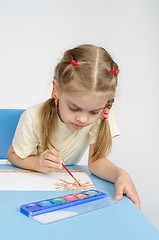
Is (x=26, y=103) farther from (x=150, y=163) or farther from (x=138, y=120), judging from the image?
(x=150, y=163)

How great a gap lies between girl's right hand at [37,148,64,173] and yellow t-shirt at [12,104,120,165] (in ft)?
0.42

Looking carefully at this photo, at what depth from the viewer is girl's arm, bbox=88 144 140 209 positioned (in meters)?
0.78

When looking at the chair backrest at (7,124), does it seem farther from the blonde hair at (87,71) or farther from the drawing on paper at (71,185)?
the drawing on paper at (71,185)

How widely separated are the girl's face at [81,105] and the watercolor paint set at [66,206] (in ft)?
0.77

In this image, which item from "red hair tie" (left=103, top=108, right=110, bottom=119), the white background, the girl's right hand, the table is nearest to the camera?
the table

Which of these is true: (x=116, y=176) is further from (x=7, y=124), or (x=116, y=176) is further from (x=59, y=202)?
(x=7, y=124)

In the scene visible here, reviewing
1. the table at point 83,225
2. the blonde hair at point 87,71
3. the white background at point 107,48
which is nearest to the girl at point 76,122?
the blonde hair at point 87,71

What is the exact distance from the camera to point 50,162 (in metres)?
0.93

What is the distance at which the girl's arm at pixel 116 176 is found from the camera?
30.7 inches

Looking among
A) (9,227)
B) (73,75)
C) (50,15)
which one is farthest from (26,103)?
(9,227)

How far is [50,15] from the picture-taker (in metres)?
2.23

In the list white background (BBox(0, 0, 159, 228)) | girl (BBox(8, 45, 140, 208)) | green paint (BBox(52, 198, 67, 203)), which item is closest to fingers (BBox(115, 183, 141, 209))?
girl (BBox(8, 45, 140, 208))

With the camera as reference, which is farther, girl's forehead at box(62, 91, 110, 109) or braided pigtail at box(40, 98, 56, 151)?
braided pigtail at box(40, 98, 56, 151)

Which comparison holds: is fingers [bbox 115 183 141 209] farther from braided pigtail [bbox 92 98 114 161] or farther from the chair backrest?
the chair backrest
